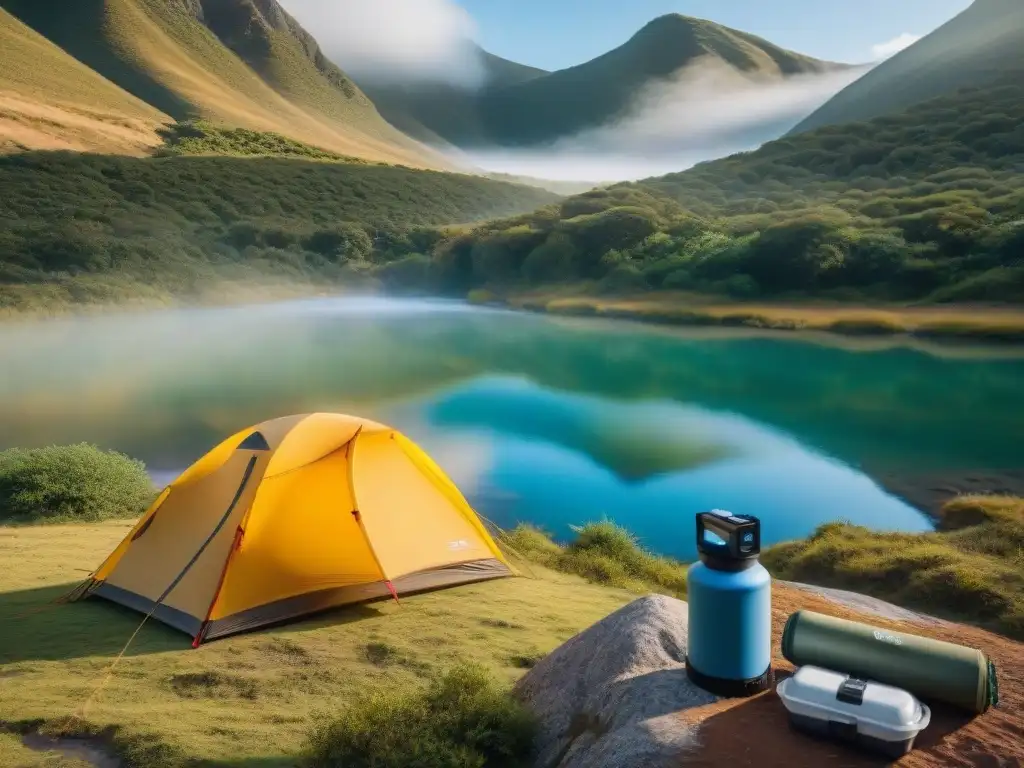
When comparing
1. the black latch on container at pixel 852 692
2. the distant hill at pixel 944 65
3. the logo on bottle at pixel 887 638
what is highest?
the distant hill at pixel 944 65

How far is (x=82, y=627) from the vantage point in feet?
25.1

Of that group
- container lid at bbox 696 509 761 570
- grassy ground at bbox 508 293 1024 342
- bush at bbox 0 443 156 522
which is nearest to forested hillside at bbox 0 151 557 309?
grassy ground at bbox 508 293 1024 342

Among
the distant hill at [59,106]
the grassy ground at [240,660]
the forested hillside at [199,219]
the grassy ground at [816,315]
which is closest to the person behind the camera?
the grassy ground at [240,660]

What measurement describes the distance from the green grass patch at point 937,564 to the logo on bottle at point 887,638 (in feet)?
19.7

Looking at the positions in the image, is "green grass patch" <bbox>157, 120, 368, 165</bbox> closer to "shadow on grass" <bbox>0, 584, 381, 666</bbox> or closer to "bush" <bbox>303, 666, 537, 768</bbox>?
"shadow on grass" <bbox>0, 584, 381, 666</bbox>

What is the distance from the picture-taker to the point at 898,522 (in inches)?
629

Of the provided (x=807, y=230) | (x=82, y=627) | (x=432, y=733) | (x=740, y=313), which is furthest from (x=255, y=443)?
(x=807, y=230)

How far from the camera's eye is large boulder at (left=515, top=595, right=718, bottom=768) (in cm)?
378

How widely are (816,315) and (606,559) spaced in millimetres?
42642

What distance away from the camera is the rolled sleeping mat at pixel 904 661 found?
371 centimetres

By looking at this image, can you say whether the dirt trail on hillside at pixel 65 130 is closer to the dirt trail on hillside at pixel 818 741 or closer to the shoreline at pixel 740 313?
the shoreline at pixel 740 313

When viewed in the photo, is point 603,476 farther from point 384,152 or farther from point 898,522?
point 384,152

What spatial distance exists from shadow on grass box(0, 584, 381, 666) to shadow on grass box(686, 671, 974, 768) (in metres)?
4.85

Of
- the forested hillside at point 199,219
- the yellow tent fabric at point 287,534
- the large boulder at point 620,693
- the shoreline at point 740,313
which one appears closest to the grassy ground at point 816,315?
the shoreline at point 740,313
